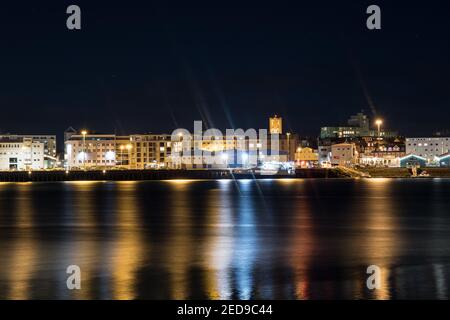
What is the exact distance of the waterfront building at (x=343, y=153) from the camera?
141875mm

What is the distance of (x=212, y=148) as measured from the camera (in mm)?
144000

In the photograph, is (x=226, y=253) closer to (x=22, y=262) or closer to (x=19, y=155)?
(x=22, y=262)

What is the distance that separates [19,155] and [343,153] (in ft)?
220

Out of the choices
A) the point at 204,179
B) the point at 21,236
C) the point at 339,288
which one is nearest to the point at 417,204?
the point at 21,236

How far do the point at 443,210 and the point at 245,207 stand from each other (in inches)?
462

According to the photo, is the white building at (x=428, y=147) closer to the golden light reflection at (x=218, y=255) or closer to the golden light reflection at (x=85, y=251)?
the golden light reflection at (x=218, y=255)

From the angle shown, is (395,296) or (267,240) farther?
(267,240)

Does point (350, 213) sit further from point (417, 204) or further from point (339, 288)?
point (339, 288)

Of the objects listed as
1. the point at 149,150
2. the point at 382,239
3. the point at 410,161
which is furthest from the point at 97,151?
the point at 382,239

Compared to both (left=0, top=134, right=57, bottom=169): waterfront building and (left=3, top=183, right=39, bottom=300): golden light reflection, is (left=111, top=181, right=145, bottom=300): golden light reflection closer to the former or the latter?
(left=3, top=183, right=39, bottom=300): golden light reflection

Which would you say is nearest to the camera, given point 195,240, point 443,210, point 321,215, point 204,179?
point 195,240

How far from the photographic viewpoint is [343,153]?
14312cm

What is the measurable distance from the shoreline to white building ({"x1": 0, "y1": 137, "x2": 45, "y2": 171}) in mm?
36949

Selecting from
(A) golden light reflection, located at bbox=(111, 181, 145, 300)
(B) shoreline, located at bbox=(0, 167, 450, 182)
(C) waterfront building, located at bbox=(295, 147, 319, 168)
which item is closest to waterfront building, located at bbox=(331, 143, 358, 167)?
(C) waterfront building, located at bbox=(295, 147, 319, 168)
